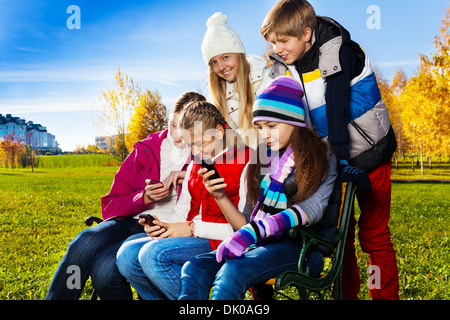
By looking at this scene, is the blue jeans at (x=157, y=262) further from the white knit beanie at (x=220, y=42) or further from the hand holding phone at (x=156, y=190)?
the white knit beanie at (x=220, y=42)

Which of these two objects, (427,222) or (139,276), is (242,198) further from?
(427,222)

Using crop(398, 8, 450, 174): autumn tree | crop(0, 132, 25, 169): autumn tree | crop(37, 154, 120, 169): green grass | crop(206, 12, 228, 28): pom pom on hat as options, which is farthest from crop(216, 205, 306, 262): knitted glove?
crop(0, 132, 25, 169): autumn tree

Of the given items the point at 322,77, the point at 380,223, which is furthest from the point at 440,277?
the point at 322,77

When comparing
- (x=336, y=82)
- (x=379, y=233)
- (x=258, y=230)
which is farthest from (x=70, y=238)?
(x=336, y=82)

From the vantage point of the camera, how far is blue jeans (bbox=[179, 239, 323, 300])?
1995mm

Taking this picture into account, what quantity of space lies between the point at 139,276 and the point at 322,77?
5.33 ft

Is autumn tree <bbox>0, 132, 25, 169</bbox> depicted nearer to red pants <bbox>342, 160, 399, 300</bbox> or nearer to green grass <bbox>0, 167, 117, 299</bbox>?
green grass <bbox>0, 167, 117, 299</bbox>

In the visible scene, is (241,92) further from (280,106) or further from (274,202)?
(274,202)

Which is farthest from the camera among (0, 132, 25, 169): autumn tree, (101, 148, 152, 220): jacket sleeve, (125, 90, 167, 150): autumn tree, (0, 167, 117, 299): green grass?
(0, 132, 25, 169): autumn tree

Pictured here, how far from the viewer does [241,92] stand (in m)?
2.99

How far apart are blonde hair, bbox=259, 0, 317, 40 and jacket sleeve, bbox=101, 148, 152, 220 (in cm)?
131

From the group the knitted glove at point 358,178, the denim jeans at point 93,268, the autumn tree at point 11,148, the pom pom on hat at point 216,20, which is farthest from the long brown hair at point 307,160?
the autumn tree at point 11,148

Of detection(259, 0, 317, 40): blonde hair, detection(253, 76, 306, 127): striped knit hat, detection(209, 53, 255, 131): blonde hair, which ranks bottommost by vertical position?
detection(253, 76, 306, 127): striped knit hat

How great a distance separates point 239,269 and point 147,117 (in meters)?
14.4
